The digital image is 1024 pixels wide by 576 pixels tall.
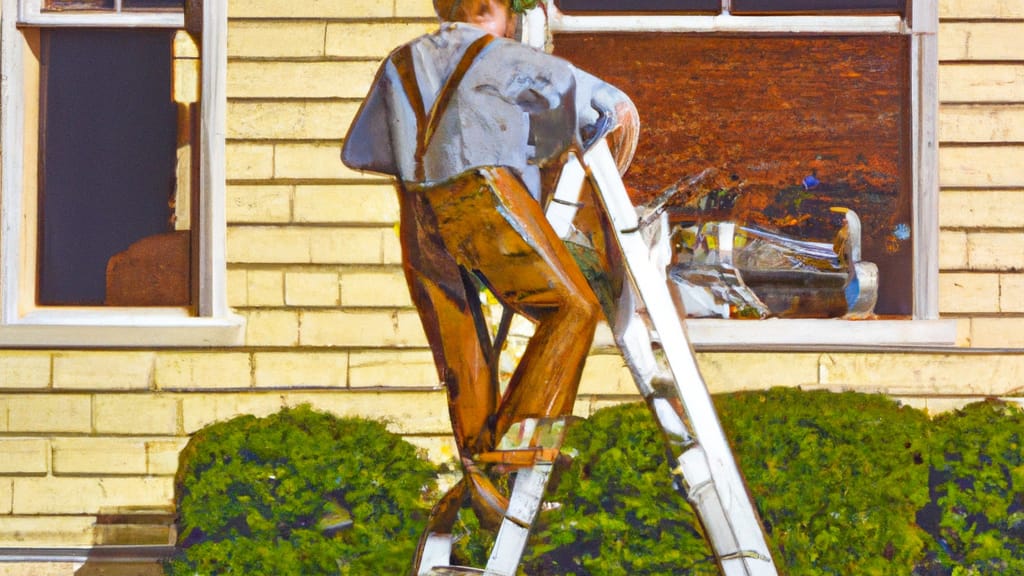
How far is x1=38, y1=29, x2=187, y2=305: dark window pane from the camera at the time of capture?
5.14 m

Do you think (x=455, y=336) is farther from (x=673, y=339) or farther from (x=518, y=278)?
(x=673, y=339)

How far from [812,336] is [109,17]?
3.13m

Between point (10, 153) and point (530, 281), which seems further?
point (10, 153)

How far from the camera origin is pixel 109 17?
5.12m

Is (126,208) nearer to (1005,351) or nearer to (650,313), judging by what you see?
(650,313)

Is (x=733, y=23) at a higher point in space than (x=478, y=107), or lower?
higher

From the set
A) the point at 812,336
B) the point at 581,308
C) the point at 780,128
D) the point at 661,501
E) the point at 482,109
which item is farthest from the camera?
the point at 780,128

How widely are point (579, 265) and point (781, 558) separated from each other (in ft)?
4.34

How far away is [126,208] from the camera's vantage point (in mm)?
5156

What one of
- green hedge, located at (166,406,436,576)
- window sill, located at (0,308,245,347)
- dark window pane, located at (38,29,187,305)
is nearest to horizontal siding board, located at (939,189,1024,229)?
green hedge, located at (166,406,436,576)

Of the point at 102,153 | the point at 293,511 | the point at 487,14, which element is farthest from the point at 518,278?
the point at 102,153

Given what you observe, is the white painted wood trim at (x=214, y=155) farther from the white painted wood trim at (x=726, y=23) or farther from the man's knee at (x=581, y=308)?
the man's knee at (x=581, y=308)

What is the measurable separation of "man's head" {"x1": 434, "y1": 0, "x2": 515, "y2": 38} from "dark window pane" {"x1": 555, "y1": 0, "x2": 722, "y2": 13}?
1.64 feet

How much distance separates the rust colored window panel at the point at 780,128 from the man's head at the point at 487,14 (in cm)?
47
